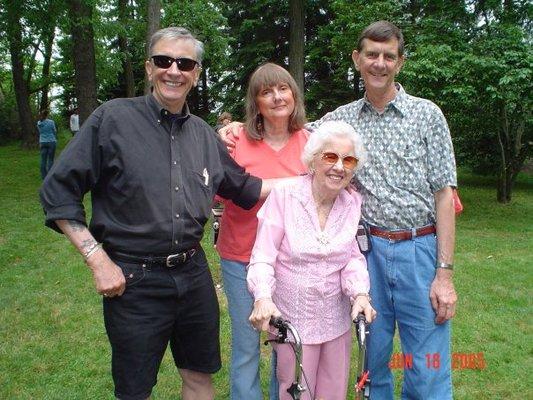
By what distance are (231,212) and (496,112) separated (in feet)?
31.9

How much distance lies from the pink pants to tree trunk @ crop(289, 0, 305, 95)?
11360 mm

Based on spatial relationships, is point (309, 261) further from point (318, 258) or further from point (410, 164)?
point (410, 164)

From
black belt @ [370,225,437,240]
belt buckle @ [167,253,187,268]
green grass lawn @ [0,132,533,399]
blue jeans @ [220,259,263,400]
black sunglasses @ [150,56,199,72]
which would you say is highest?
black sunglasses @ [150,56,199,72]

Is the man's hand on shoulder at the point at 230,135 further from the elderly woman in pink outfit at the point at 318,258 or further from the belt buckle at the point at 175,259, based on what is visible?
the belt buckle at the point at 175,259

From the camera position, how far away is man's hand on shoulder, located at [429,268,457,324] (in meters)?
2.67

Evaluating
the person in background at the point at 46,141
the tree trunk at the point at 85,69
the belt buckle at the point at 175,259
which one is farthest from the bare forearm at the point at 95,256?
the person in background at the point at 46,141

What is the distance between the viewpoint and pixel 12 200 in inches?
444

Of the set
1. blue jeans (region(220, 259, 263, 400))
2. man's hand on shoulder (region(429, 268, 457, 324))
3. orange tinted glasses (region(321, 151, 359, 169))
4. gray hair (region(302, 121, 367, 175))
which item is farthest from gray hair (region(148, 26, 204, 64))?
man's hand on shoulder (region(429, 268, 457, 324))

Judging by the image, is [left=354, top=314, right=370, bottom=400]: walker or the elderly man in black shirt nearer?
[left=354, top=314, right=370, bottom=400]: walker

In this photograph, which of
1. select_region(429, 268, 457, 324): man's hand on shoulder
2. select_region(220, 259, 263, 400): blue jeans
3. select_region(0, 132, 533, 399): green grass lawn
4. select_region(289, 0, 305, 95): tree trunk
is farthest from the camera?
select_region(289, 0, 305, 95): tree trunk

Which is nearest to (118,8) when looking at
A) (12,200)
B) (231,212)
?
(12,200)

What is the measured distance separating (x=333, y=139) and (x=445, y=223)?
0.77m

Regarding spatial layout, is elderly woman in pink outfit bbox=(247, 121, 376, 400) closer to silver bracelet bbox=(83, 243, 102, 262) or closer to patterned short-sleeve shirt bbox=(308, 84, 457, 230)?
patterned short-sleeve shirt bbox=(308, 84, 457, 230)

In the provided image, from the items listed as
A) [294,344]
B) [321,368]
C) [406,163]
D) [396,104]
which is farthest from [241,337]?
[396,104]
